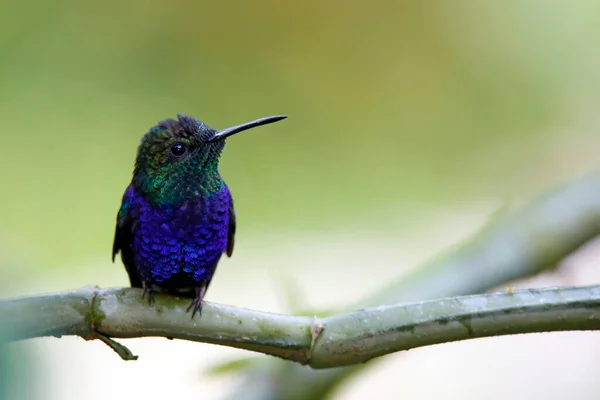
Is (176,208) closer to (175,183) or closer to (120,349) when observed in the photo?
(175,183)

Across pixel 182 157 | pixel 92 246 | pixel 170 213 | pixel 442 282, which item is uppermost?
pixel 182 157

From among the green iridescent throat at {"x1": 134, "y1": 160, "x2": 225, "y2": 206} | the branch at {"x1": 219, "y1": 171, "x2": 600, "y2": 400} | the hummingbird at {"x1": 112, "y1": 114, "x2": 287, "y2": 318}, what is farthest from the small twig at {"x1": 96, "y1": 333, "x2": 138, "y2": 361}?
the branch at {"x1": 219, "y1": 171, "x2": 600, "y2": 400}

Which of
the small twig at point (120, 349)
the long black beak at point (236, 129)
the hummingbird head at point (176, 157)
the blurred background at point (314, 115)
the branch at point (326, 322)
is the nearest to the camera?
the branch at point (326, 322)

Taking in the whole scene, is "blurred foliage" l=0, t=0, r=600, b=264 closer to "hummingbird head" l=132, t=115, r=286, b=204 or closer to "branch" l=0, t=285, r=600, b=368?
"hummingbird head" l=132, t=115, r=286, b=204

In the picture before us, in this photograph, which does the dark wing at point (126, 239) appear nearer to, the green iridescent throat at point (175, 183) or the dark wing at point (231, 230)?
the green iridescent throat at point (175, 183)

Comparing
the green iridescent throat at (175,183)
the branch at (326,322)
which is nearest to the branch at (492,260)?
the green iridescent throat at (175,183)

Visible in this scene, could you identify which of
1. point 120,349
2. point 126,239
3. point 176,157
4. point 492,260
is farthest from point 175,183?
point 492,260

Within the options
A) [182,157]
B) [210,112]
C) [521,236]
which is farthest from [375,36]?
[182,157]

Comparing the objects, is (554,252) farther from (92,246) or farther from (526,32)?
(526,32)
